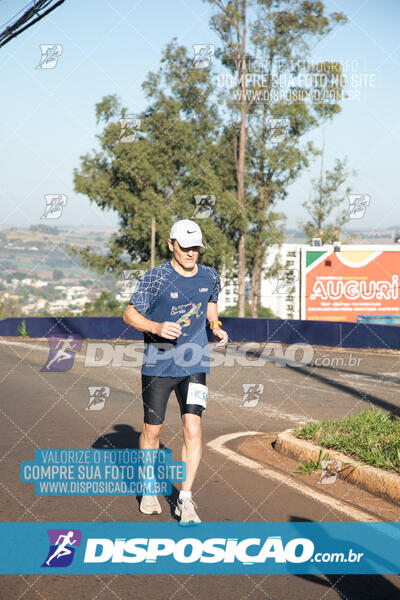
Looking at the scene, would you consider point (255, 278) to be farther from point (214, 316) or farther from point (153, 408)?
point (153, 408)

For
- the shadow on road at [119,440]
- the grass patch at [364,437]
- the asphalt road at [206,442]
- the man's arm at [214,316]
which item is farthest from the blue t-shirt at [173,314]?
the shadow on road at [119,440]

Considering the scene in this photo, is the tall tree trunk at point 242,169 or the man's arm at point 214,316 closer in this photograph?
the man's arm at point 214,316

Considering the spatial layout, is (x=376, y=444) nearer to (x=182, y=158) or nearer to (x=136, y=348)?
(x=136, y=348)

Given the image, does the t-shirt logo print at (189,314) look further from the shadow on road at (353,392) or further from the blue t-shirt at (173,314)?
the shadow on road at (353,392)

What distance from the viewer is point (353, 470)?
6.32 meters

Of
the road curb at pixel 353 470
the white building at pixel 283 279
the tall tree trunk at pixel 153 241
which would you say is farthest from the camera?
the tall tree trunk at pixel 153 241

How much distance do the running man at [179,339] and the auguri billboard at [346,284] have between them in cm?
2540

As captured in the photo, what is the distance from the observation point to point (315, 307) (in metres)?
30.6

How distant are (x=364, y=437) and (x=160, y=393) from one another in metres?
2.56

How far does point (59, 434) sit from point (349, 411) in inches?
174

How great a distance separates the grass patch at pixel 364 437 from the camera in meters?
6.34

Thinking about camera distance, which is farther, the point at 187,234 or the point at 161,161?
the point at 161,161

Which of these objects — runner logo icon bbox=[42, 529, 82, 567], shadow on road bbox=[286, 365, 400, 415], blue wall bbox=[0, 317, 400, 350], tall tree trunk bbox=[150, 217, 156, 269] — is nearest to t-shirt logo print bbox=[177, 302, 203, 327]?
runner logo icon bbox=[42, 529, 82, 567]

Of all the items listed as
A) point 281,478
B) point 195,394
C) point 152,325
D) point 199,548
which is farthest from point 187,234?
point 281,478
